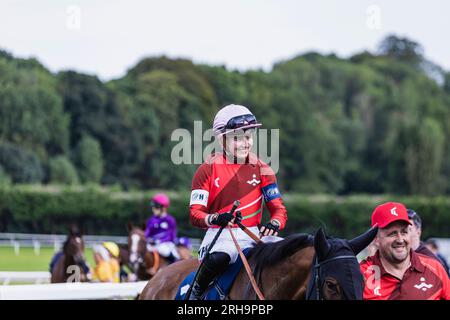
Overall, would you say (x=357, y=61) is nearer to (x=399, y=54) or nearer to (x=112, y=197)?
(x=399, y=54)

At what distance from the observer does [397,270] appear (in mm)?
5250

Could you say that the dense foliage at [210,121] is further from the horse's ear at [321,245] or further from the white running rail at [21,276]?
the horse's ear at [321,245]

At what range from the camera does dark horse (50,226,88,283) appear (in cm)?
1299

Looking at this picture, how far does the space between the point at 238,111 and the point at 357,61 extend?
98280mm

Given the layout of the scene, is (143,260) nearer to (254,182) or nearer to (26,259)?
(254,182)

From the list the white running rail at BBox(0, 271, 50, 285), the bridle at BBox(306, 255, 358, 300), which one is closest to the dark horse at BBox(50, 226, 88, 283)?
the white running rail at BBox(0, 271, 50, 285)

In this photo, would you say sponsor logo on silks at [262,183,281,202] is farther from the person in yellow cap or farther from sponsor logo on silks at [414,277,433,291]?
the person in yellow cap

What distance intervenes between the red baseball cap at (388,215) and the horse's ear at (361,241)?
140 mm

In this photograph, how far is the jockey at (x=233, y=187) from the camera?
5934mm

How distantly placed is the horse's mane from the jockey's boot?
7.2 inches

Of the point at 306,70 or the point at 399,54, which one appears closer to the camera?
the point at 306,70

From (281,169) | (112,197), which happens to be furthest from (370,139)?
(112,197)

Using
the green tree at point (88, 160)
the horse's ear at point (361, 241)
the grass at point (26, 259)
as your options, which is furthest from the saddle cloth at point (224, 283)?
the green tree at point (88, 160)
